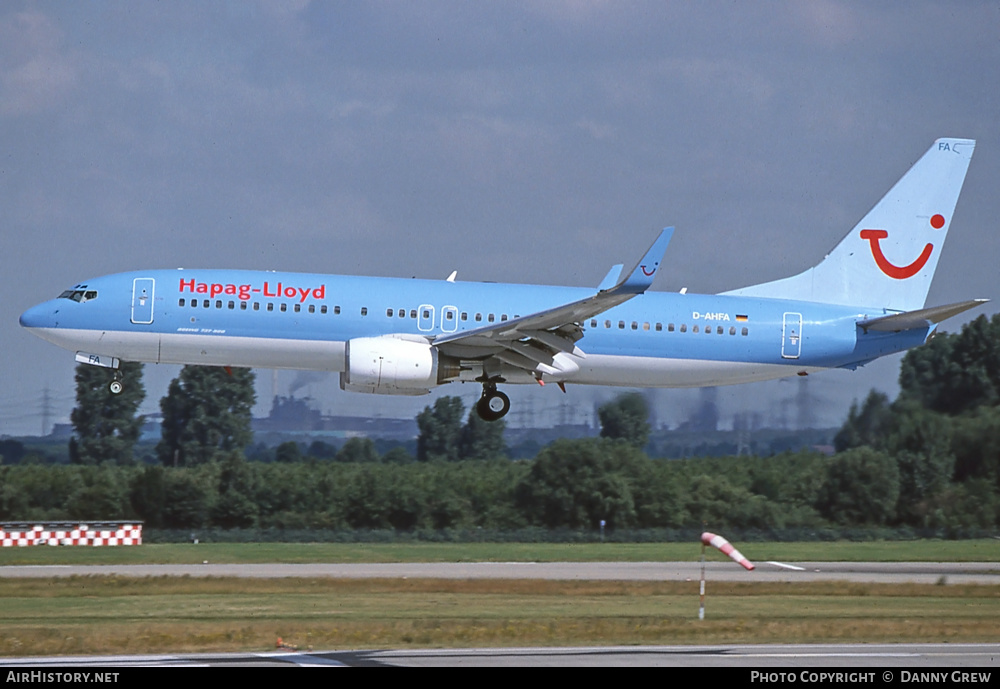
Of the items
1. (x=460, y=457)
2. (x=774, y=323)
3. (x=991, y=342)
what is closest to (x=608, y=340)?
(x=774, y=323)

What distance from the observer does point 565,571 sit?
32500 mm

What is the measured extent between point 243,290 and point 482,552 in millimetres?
11418

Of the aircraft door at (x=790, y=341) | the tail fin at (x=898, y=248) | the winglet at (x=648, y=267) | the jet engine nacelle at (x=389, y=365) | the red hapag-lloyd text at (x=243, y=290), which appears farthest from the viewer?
the tail fin at (x=898, y=248)

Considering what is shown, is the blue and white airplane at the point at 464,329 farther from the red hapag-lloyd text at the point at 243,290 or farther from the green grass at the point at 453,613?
the green grass at the point at 453,613

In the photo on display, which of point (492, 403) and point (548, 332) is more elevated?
point (548, 332)

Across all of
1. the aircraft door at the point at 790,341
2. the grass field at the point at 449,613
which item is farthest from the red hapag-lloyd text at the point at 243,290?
the aircraft door at the point at 790,341

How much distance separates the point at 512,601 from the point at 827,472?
21819mm

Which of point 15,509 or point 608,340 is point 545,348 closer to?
point 608,340

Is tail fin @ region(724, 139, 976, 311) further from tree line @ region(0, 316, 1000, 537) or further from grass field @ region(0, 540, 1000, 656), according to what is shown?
grass field @ region(0, 540, 1000, 656)

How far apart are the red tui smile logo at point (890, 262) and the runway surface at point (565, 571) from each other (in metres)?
8.48

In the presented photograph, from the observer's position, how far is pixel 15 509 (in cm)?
4753

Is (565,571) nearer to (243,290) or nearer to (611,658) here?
(243,290)

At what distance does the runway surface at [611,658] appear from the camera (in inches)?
696

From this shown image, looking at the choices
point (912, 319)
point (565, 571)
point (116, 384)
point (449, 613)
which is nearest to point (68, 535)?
point (116, 384)
